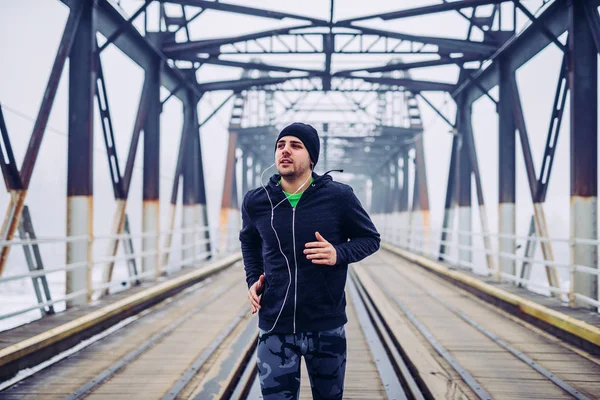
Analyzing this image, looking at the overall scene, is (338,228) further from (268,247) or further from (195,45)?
(195,45)

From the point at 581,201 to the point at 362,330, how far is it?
3.47 m

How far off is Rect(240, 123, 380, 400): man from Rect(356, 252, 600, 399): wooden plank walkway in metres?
2.62

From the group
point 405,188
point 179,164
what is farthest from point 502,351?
point 405,188

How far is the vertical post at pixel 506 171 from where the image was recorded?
11.4m

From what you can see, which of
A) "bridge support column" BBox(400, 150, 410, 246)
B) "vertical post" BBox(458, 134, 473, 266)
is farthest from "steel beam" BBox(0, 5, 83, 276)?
"bridge support column" BBox(400, 150, 410, 246)

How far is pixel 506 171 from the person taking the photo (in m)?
11.4

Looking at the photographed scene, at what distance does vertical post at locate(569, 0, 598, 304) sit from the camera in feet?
23.9

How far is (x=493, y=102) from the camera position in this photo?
1225 centimetres

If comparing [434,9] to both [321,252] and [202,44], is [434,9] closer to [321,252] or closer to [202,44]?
[202,44]

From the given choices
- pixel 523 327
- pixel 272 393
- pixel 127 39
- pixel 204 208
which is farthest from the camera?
pixel 204 208

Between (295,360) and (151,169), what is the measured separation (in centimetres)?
1007

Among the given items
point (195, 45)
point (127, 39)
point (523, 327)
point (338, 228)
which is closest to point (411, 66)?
point (195, 45)

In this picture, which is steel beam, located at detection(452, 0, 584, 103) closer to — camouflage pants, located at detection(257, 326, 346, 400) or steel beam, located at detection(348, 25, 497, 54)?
steel beam, located at detection(348, 25, 497, 54)

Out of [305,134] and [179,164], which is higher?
[179,164]
